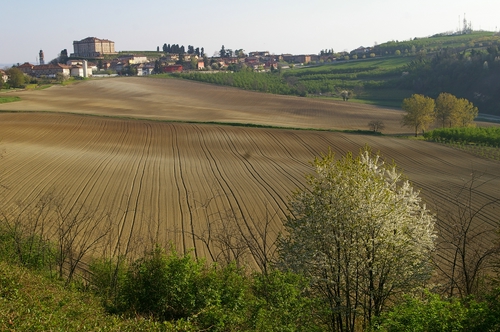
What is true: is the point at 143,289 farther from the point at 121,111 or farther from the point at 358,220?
the point at 121,111

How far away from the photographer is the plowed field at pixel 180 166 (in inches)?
1069

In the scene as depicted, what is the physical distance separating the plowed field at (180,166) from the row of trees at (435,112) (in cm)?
461

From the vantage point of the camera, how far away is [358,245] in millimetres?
15031

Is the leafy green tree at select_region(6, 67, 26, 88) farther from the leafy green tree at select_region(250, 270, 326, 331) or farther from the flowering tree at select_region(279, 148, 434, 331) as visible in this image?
the leafy green tree at select_region(250, 270, 326, 331)

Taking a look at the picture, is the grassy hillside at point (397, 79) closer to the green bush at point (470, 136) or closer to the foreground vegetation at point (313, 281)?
the green bush at point (470, 136)

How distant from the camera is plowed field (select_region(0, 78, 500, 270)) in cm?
2716

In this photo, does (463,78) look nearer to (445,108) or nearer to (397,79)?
(397,79)

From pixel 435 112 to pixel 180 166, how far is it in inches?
1787

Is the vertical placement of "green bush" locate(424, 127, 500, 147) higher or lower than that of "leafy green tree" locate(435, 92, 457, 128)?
lower

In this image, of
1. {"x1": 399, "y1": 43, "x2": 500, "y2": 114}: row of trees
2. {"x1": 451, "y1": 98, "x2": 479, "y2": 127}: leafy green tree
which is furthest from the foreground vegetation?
{"x1": 399, "y1": 43, "x2": 500, "y2": 114}: row of trees

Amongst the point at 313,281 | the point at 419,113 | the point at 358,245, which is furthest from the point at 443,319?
the point at 419,113

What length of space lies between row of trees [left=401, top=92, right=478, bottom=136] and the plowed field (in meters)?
4.61

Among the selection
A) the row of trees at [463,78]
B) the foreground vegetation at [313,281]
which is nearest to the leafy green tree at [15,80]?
the row of trees at [463,78]

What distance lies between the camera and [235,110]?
269ft
